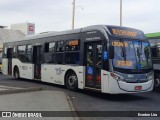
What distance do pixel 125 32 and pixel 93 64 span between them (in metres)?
1.89

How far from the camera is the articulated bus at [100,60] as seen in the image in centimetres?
1260

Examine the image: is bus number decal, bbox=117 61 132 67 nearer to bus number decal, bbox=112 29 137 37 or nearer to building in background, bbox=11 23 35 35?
bus number decal, bbox=112 29 137 37

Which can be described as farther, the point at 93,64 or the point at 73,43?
the point at 73,43

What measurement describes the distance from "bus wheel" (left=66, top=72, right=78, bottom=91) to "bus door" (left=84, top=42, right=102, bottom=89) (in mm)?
1053

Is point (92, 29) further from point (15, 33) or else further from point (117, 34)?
point (15, 33)

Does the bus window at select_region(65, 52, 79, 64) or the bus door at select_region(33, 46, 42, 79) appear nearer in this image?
the bus window at select_region(65, 52, 79, 64)

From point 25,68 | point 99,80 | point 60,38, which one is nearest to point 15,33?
point 25,68

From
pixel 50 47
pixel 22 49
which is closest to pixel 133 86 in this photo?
pixel 50 47

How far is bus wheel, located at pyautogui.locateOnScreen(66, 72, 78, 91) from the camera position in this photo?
49.6 ft

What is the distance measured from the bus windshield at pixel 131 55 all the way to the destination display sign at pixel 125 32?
28cm

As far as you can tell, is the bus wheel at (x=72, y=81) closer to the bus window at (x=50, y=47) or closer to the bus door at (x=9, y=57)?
the bus window at (x=50, y=47)

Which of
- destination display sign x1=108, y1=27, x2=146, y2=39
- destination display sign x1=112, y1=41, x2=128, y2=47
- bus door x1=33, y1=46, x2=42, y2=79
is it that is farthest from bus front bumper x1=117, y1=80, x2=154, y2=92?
bus door x1=33, y1=46, x2=42, y2=79

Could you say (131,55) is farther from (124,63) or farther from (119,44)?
(119,44)

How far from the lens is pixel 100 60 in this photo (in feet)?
43.4
